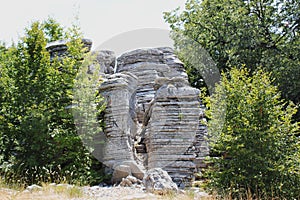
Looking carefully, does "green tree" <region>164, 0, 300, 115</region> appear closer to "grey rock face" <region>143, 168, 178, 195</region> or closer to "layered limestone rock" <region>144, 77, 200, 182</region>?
"layered limestone rock" <region>144, 77, 200, 182</region>

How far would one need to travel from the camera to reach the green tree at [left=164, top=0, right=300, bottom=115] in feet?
53.6

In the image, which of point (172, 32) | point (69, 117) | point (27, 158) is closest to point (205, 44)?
point (172, 32)

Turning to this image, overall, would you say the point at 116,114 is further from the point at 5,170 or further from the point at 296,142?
the point at 296,142

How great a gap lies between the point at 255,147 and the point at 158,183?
2.43m

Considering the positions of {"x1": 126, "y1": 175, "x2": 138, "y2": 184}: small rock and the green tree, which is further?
the green tree

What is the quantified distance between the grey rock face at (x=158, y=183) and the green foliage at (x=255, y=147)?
999mm

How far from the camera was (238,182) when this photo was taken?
8.98 m

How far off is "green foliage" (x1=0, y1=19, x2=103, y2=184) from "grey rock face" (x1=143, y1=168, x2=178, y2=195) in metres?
2.93

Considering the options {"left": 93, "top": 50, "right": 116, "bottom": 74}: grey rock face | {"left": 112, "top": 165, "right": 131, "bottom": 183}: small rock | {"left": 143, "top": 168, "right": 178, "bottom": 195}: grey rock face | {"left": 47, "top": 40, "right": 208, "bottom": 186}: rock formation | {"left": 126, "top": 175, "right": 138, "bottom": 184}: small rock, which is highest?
{"left": 93, "top": 50, "right": 116, "bottom": 74}: grey rock face

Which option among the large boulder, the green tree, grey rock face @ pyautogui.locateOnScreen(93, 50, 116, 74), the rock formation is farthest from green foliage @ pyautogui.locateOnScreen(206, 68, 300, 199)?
grey rock face @ pyautogui.locateOnScreen(93, 50, 116, 74)

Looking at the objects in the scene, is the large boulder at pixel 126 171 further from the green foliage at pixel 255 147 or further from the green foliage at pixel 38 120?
the green foliage at pixel 255 147

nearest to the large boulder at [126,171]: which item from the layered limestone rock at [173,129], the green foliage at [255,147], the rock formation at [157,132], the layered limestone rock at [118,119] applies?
the rock formation at [157,132]

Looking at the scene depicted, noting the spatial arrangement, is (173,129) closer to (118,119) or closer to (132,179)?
(118,119)

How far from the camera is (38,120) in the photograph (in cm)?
1253
